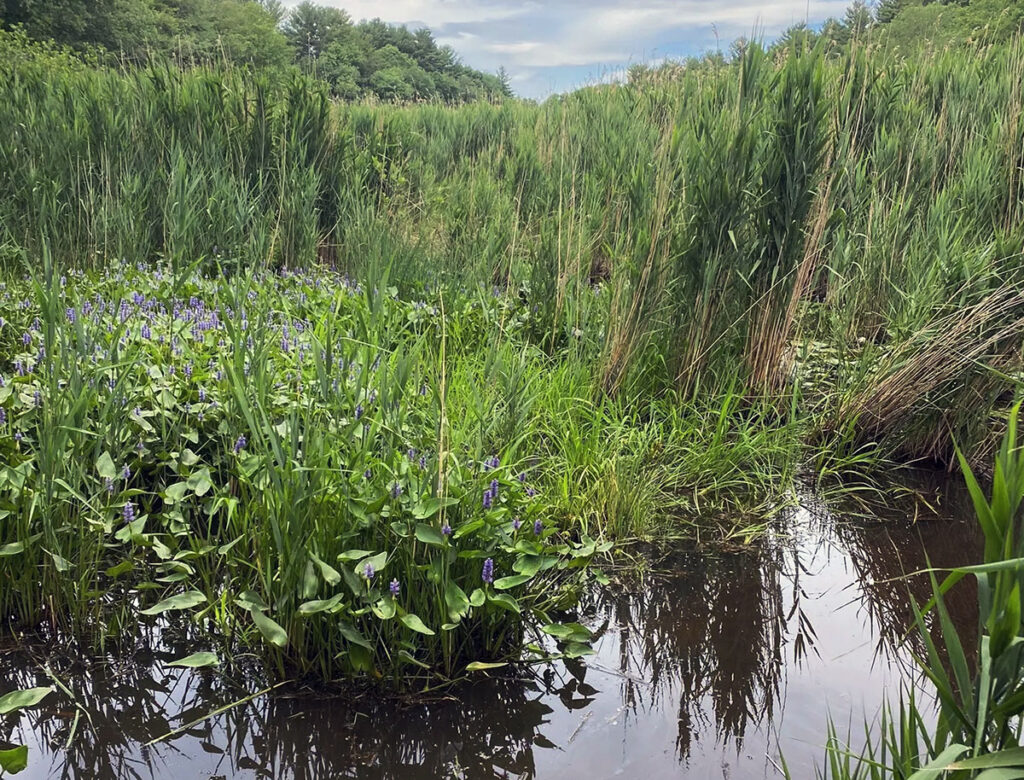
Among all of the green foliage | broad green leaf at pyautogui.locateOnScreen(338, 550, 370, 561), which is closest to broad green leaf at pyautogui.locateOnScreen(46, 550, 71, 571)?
broad green leaf at pyautogui.locateOnScreen(338, 550, 370, 561)

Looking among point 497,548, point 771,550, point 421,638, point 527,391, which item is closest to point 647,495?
point 771,550

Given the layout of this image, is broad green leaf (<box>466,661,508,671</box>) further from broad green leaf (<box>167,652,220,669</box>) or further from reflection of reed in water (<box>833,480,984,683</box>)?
reflection of reed in water (<box>833,480,984,683</box>)

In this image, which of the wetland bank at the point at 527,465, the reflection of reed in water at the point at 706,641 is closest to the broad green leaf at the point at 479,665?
the wetland bank at the point at 527,465

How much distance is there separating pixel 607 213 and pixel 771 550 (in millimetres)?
2569

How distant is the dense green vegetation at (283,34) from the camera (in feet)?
82.6

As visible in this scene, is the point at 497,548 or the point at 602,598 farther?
the point at 602,598

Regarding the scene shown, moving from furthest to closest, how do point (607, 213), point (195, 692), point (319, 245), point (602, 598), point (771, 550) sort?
point (319, 245) < point (607, 213) < point (771, 550) < point (602, 598) < point (195, 692)

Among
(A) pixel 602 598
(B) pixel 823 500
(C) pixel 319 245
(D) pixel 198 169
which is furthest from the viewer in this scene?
(C) pixel 319 245

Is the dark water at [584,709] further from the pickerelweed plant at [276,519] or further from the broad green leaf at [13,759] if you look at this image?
the broad green leaf at [13,759]

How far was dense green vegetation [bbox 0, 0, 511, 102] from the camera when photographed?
2519 centimetres

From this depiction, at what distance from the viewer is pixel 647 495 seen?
3.08 meters

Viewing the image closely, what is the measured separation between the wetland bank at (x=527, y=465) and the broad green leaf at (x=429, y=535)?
12 mm

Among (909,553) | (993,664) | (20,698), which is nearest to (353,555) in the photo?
(20,698)

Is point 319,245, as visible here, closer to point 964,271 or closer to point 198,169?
point 198,169
